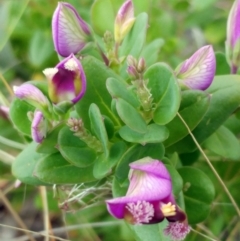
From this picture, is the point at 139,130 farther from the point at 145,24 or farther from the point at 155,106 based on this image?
the point at 145,24

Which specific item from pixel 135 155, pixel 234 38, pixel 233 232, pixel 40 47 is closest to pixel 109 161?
pixel 135 155

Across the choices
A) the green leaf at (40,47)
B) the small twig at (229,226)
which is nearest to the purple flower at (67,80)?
the small twig at (229,226)

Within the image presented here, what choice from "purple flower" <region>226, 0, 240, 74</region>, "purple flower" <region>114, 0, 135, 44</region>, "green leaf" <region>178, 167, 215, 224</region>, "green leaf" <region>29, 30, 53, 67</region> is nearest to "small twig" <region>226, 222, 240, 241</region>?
"green leaf" <region>178, 167, 215, 224</region>

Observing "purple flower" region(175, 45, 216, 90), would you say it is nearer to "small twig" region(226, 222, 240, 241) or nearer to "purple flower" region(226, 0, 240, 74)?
"purple flower" region(226, 0, 240, 74)

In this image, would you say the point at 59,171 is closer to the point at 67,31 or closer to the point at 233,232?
the point at 67,31

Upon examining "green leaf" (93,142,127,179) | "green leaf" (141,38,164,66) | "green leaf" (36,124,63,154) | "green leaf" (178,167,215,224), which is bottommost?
"green leaf" (178,167,215,224)

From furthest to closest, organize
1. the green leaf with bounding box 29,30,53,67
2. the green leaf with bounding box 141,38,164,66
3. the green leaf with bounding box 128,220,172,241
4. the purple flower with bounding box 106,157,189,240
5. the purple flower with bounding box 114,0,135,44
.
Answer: the green leaf with bounding box 29,30,53,67 < the green leaf with bounding box 141,38,164,66 < the purple flower with bounding box 114,0,135,44 < the green leaf with bounding box 128,220,172,241 < the purple flower with bounding box 106,157,189,240
